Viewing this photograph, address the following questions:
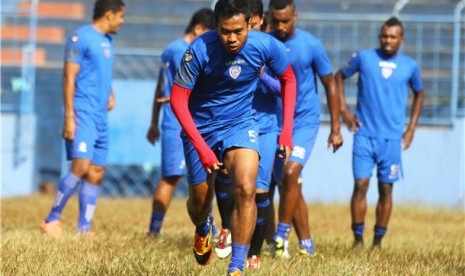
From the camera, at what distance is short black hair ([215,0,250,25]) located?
7137 mm

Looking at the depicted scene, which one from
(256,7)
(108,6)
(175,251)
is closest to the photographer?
(256,7)

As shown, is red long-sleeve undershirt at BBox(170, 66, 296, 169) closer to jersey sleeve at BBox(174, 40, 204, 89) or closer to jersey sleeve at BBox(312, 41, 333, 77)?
jersey sleeve at BBox(174, 40, 204, 89)

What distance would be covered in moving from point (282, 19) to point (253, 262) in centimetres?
251

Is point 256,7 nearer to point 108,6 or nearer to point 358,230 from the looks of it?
point 108,6

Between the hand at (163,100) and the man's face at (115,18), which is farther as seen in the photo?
the man's face at (115,18)

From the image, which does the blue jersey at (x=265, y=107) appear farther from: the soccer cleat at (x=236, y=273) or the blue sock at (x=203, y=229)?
the soccer cleat at (x=236, y=273)

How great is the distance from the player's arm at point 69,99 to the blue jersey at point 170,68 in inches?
36.5

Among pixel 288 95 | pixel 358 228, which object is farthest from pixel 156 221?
pixel 288 95

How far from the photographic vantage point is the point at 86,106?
11141 mm

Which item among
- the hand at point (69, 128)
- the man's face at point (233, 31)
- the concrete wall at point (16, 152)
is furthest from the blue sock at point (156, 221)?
the concrete wall at point (16, 152)

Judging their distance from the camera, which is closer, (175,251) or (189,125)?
(189,125)

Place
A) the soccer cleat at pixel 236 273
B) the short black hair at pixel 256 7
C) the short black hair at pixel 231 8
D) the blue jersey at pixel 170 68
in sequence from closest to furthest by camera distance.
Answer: the soccer cleat at pixel 236 273, the short black hair at pixel 231 8, the short black hair at pixel 256 7, the blue jersey at pixel 170 68

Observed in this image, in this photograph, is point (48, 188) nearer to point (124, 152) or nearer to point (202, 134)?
point (124, 152)

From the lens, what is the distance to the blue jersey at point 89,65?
11.1 m
